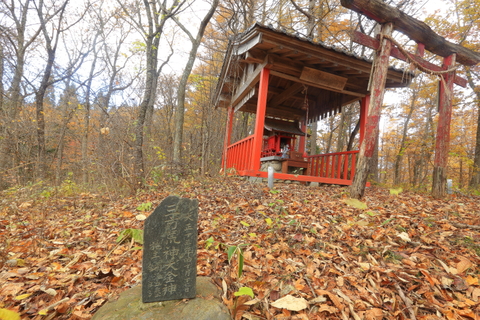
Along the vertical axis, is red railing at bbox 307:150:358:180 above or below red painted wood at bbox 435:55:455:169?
below

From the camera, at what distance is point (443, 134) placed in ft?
16.9

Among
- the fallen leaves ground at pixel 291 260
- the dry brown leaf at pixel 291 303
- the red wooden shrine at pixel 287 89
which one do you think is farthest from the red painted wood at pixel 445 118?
the dry brown leaf at pixel 291 303

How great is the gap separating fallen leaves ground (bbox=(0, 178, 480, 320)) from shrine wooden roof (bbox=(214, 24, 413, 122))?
343 cm

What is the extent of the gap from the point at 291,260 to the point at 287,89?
6568mm

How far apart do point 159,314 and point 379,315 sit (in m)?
1.73

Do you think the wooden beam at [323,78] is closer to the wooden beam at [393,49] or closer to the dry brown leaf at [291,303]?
the wooden beam at [393,49]

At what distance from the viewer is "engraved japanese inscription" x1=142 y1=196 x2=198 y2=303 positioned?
1.80 m

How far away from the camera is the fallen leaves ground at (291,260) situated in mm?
1834

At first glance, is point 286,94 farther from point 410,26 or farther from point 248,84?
point 410,26

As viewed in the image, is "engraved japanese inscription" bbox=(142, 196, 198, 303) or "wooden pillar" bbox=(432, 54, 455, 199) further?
"wooden pillar" bbox=(432, 54, 455, 199)

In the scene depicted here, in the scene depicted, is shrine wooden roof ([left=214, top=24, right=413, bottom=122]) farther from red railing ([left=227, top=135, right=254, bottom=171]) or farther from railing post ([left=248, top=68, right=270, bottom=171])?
red railing ([left=227, top=135, right=254, bottom=171])

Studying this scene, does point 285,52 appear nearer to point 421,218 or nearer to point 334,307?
point 421,218

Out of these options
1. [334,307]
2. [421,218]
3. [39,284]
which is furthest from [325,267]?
[39,284]

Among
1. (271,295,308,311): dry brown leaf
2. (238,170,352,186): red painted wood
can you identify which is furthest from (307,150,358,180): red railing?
(271,295,308,311): dry brown leaf
